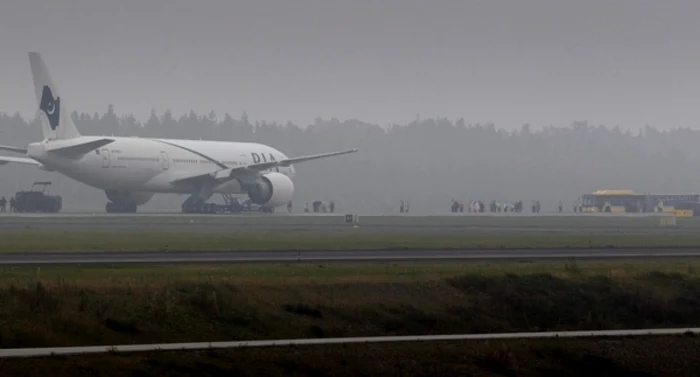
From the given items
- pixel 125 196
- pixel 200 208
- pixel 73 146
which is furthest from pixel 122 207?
pixel 73 146

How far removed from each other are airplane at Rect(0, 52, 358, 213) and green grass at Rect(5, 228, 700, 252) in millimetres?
28787

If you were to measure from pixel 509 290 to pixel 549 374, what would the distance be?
10.4m

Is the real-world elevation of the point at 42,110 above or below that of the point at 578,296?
above

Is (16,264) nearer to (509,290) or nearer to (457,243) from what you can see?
(509,290)

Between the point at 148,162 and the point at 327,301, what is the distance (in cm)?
7556

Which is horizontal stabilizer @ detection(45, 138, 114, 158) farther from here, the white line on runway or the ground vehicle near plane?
the white line on runway

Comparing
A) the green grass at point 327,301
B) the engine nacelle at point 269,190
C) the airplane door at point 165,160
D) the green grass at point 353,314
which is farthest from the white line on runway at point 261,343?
the engine nacelle at point 269,190

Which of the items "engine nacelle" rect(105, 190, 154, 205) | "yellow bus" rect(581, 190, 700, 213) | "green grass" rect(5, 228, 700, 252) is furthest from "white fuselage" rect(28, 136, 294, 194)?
"yellow bus" rect(581, 190, 700, 213)

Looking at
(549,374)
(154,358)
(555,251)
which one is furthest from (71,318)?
(555,251)

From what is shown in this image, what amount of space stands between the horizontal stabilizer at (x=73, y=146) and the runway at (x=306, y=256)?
166 feet

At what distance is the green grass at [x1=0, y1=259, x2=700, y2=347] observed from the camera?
30.4 m

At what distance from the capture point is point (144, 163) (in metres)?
108

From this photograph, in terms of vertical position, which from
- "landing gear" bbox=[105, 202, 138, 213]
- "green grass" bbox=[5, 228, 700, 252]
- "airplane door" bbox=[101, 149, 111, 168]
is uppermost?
"airplane door" bbox=[101, 149, 111, 168]

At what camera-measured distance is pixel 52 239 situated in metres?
63.1
